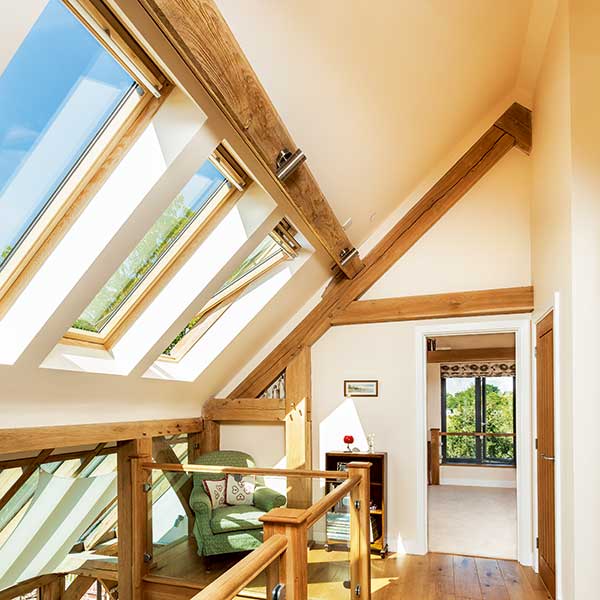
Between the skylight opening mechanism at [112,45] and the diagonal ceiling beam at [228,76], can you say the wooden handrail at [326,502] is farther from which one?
the skylight opening mechanism at [112,45]

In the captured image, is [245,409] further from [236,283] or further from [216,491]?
[236,283]

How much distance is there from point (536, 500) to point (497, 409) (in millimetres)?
5487

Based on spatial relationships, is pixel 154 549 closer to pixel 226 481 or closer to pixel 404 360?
pixel 226 481

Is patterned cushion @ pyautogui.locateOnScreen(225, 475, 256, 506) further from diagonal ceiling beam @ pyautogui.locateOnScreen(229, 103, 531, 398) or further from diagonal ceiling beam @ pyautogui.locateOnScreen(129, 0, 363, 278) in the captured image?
diagonal ceiling beam @ pyautogui.locateOnScreen(129, 0, 363, 278)

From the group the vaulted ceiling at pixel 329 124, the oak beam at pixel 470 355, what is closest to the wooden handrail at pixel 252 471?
the vaulted ceiling at pixel 329 124

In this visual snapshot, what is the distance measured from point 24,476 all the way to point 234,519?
62.2 inches

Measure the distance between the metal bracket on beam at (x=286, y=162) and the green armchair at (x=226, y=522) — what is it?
7.91ft

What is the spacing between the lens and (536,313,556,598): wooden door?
377 cm

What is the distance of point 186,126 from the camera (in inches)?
102

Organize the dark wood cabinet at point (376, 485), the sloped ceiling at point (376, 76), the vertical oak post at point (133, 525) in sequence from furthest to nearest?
1. the dark wood cabinet at point (376, 485)
2. the vertical oak post at point (133, 525)
3. the sloped ceiling at point (376, 76)

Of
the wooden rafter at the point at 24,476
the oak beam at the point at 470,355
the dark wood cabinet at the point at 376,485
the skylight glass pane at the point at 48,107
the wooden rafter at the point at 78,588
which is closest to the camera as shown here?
the skylight glass pane at the point at 48,107

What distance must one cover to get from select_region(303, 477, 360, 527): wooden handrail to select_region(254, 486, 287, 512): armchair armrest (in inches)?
45.4

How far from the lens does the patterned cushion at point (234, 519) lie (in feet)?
14.2

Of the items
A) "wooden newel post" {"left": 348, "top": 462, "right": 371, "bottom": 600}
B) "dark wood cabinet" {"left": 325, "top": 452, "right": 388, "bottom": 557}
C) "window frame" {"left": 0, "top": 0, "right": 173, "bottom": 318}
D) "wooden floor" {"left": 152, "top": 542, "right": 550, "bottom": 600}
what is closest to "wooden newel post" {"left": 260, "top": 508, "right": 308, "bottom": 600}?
"wooden newel post" {"left": 348, "top": 462, "right": 371, "bottom": 600}
